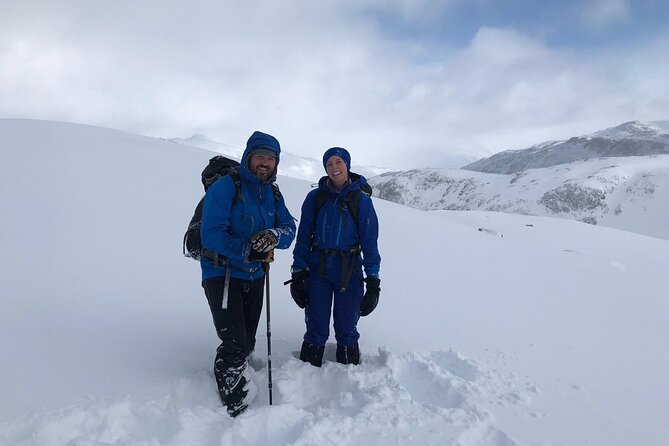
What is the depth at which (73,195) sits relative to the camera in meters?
9.67

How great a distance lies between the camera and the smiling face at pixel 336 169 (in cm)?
418

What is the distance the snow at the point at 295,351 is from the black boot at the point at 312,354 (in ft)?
0.42

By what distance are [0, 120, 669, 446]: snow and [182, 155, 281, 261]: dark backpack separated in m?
1.24

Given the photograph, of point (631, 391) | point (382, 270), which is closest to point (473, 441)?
point (631, 391)

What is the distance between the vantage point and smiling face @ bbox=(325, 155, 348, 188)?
4.18m

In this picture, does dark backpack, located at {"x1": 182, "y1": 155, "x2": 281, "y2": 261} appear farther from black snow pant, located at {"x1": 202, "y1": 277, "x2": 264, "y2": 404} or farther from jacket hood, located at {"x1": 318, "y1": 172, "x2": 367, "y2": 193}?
jacket hood, located at {"x1": 318, "y1": 172, "x2": 367, "y2": 193}

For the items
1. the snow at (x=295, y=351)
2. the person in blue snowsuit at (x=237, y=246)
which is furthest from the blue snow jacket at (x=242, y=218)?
the snow at (x=295, y=351)

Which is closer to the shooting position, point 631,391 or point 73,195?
point 631,391

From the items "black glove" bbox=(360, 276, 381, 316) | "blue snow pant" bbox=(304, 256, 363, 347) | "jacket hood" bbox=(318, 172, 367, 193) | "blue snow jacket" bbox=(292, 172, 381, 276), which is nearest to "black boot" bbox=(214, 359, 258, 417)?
"blue snow pant" bbox=(304, 256, 363, 347)

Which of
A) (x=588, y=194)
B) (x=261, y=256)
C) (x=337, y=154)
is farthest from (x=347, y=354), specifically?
(x=588, y=194)

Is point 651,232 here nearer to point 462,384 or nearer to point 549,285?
point 549,285

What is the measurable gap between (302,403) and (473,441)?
1.50 m

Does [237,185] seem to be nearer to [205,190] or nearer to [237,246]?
[205,190]

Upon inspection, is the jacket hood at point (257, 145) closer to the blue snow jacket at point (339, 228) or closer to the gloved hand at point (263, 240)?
the gloved hand at point (263, 240)
